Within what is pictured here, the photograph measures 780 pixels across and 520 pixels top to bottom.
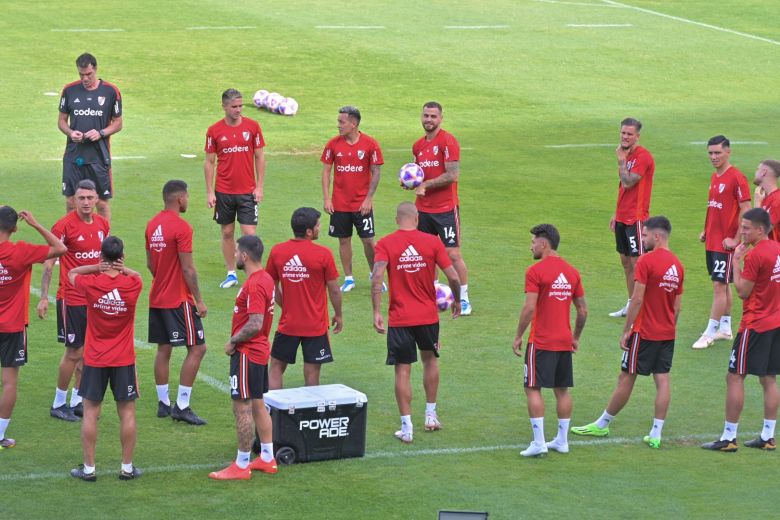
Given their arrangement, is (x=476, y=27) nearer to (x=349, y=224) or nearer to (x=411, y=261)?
(x=349, y=224)

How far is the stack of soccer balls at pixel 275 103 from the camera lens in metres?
28.9

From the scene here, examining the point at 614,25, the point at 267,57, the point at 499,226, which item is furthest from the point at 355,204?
the point at 614,25

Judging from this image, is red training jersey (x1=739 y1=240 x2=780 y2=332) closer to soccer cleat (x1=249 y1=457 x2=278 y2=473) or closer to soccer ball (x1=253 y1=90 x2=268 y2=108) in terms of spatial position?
soccer cleat (x1=249 y1=457 x2=278 y2=473)

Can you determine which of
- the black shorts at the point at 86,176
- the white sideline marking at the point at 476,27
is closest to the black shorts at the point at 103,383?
the black shorts at the point at 86,176

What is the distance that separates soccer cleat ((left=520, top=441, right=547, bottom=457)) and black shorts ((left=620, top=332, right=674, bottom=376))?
1.27 metres

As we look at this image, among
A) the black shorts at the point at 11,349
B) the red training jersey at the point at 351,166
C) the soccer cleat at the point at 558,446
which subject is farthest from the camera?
the red training jersey at the point at 351,166

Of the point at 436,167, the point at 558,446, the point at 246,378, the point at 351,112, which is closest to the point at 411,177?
the point at 436,167

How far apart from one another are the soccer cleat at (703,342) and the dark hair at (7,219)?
830 cm

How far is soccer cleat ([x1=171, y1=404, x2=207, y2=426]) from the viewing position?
41.5 feet

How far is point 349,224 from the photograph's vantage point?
17484 millimetres

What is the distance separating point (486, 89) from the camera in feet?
106

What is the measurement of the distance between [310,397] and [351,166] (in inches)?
240

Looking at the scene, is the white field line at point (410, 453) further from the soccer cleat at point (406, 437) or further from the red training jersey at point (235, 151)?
the red training jersey at point (235, 151)

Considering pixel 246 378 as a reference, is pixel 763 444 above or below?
below
